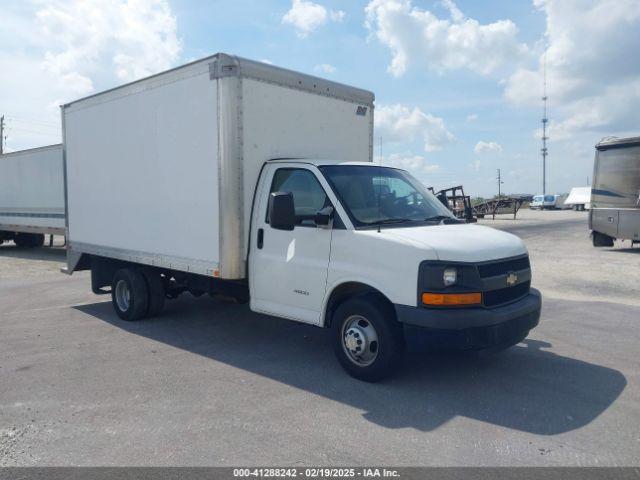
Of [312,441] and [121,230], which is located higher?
[121,230]

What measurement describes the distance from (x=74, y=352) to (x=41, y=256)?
1419 centimetres

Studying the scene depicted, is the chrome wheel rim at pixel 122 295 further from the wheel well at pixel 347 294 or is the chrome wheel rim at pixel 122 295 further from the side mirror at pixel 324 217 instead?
the side mirror at pixel 324 217

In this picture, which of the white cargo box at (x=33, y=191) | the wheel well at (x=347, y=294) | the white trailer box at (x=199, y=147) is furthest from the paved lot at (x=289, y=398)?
the white cargo box at (x=33, y=191)

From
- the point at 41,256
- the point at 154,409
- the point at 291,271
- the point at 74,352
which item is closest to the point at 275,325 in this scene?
the point at 291,271

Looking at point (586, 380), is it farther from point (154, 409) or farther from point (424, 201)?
point (154, 409)

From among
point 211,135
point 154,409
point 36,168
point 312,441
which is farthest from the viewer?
point 36,168

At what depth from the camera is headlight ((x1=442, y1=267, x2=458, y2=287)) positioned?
477 centimetres

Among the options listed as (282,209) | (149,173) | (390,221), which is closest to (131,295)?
(149,173)

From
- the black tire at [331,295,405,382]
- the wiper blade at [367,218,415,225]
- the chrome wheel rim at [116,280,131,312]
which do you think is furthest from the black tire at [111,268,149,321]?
the wiper blade at [367,218,415,225]

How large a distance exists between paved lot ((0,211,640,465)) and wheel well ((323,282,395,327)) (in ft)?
2.08

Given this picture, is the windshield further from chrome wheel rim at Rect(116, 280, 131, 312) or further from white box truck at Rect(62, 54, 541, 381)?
chrome wheel rim at Rect(116, 280, 131, 312)

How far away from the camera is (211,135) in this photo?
6.24 meters

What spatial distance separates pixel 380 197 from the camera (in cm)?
585

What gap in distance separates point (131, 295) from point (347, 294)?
3998 mm
